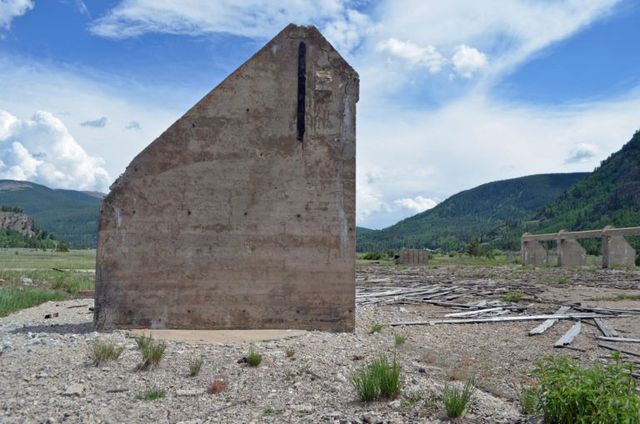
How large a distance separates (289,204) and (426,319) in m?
5.40

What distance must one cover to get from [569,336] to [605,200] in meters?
81.9

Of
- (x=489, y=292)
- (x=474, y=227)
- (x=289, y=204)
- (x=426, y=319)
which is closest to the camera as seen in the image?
(x=289, y=204)

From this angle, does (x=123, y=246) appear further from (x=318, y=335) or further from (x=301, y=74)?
(x=301, y=74)

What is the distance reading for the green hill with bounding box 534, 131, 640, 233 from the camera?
75.9m

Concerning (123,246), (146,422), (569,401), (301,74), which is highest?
(301,74)

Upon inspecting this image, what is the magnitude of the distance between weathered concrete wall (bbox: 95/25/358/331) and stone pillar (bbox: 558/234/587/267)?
30.6m

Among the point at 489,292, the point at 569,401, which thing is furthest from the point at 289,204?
the point at 489,292

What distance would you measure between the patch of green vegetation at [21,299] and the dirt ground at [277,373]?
2.03m

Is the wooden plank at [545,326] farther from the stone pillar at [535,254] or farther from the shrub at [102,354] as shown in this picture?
the stone pillar at [535,254]

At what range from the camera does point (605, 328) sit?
500 inches

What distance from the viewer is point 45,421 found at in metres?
6.18

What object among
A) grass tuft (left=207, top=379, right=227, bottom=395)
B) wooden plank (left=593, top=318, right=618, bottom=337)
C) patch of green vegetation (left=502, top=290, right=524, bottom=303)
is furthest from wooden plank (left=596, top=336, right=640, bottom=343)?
grass tuft (left=207, top=379, right=227, bottom=395)

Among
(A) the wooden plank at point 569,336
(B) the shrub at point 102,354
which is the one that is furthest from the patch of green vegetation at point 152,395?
(A) the wooden plank at point 569,336

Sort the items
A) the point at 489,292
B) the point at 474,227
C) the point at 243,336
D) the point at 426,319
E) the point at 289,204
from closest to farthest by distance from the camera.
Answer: the point at 243,336 < the point at 289,204 < the point at 426,319 < the point at 489,292 < the point at 474,227
